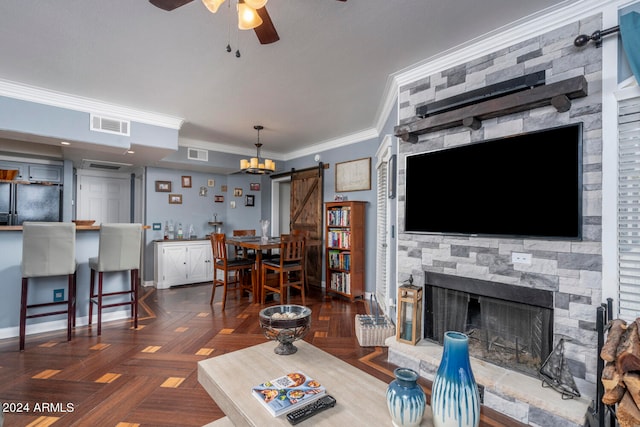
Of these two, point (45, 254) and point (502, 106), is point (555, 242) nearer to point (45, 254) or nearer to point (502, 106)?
point (502, 106)

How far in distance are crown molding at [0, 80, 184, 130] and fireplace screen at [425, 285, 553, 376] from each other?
3.69 m

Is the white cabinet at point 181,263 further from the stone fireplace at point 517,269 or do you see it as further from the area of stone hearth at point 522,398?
the area of stone hearth at point 522,398

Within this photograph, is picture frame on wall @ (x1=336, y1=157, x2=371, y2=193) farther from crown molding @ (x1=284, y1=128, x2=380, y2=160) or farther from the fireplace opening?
the fireplace opening

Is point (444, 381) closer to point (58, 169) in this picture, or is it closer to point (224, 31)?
point (224, 31)

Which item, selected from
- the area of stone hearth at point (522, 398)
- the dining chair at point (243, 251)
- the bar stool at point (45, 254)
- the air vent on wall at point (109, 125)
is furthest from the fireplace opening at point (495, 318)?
the air vent on wall at point (109, 125)

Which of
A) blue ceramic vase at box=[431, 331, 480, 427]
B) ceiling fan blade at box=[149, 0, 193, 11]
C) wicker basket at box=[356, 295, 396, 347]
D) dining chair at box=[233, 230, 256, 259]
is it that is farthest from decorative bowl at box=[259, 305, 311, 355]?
dining chair at box=[233, 230, 256, 259]

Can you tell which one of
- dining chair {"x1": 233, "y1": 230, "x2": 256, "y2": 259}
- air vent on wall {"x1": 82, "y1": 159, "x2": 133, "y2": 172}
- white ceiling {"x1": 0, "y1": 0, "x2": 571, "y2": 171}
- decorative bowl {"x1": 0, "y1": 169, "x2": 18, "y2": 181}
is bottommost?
dining chair {"x1": 233, "y1": 230, "x2": 256, "y2": 259}

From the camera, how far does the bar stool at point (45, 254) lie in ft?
8.95

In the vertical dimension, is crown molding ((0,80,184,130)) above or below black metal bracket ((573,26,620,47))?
above

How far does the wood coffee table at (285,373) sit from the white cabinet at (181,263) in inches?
155

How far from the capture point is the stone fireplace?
1729mm

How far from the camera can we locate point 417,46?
2291mm

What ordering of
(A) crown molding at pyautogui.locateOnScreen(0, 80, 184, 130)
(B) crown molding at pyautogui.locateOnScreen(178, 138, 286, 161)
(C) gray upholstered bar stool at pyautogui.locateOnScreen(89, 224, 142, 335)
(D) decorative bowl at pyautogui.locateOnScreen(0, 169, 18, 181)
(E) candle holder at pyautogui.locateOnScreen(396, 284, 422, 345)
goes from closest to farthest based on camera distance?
(E) candle holder at pyautogui.locateOnScreen(396, 284, 422, 345) < (A) crown molding at pyautogui.locateOnScreen(0, 80, 184, 130) < (C) gray upholstered bar stool at pyautogui.locateOnScreen(89, 224, 142, 335) < (D) decorative bowl at pyautogui.locateOnScreen(0, 169, 18, 181) < (B) crown molding at pyautogui.locateOnScreen(178, 138, 286, 161)

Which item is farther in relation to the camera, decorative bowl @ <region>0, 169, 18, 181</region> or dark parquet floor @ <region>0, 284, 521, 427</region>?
decorative bowl @ <region>0, 169, 18, 181</region>
